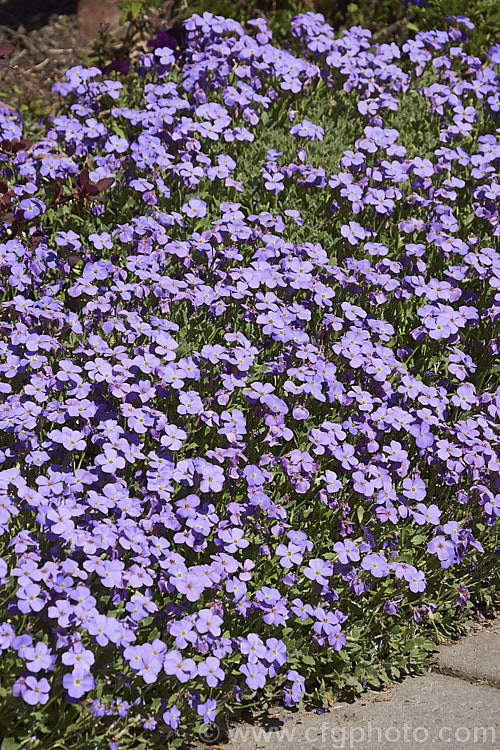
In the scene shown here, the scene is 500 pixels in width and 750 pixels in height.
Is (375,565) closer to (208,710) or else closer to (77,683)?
(208,710)

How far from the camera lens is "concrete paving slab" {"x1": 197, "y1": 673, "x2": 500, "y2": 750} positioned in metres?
2.95

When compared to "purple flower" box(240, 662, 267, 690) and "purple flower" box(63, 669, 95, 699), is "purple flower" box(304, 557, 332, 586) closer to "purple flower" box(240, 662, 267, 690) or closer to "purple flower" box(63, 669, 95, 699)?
"purple flower" box(240, 662, 267, 690)

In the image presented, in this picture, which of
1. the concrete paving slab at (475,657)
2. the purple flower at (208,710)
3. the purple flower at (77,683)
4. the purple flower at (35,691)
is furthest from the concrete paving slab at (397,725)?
the purple flower at (35,691)

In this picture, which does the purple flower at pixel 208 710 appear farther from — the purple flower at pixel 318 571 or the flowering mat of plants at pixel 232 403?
the purple flower at pixel 318 571

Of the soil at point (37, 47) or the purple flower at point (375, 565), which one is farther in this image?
the soil at point (37, 47)

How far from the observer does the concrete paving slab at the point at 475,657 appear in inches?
131

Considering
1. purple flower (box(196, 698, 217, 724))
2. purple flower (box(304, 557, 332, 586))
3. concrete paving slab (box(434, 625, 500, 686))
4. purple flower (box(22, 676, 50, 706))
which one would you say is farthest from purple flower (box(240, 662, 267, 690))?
concrete paving slab (box(434, 625, 500, 686))

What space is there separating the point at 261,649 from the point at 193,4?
5.94 m

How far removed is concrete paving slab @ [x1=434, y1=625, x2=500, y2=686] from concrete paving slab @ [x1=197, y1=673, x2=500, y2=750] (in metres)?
0.08

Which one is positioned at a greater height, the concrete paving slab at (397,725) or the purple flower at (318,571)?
the purple flower at (318,571)

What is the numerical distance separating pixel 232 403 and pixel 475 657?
158 cm

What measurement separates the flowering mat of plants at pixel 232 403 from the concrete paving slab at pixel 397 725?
11cm

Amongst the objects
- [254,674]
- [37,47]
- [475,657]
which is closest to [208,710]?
[254,674]

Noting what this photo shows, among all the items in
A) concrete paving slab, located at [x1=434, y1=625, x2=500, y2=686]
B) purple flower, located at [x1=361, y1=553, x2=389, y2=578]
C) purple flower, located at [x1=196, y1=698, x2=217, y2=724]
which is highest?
purple flower, located at [x1=361, y1=553, x2=389, y2=578]
